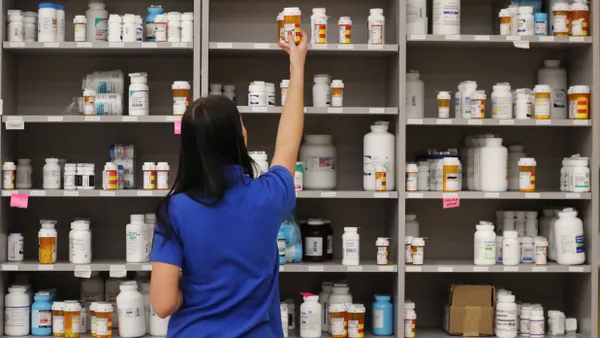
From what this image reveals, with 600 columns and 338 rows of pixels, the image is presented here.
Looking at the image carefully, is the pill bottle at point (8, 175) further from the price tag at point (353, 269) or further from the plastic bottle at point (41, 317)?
the price tag at point (353, 269)

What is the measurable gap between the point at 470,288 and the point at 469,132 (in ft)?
2.97

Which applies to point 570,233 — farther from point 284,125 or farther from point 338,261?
point 284,125

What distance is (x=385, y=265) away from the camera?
4.24 m

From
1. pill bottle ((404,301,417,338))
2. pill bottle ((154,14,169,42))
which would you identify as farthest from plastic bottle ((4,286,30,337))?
pill bottle ((404,301,417,338))

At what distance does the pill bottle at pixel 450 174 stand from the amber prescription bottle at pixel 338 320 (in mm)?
811

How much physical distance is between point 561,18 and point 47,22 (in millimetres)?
2644

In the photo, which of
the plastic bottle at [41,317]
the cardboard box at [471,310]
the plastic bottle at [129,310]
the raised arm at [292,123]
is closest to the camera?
the raised arm at [292,123]

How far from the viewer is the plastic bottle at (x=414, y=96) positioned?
4391 mm

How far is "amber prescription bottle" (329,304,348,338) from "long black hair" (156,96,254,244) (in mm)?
2292

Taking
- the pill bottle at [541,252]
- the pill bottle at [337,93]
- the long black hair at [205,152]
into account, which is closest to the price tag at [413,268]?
the pill bottle at [541,252]

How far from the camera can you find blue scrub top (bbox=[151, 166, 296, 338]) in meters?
2.01

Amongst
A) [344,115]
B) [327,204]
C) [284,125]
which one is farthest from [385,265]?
[284,125]

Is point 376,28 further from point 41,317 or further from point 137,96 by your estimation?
point 41,317

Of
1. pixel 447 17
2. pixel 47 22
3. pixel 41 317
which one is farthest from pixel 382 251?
pixel 47 22
